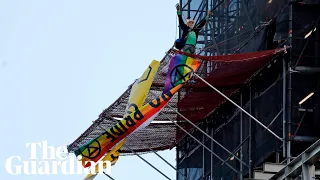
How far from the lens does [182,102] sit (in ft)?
144

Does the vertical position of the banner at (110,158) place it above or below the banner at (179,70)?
below

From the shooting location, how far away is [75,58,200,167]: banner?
40500 mm

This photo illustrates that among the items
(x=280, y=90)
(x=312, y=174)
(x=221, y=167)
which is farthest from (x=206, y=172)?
(x=312, y=174)

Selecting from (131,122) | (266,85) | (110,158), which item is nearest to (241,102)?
(266,85)

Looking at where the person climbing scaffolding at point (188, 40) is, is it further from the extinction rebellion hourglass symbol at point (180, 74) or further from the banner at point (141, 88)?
the extinction rebellion hourglass symbol at point (180, 74)

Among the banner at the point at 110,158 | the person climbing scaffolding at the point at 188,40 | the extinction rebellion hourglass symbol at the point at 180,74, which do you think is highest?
the person climbing scaffolding at the point at 188,40

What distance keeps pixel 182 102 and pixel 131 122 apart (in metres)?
2.93

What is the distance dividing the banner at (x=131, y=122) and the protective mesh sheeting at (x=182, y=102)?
52 centimetres

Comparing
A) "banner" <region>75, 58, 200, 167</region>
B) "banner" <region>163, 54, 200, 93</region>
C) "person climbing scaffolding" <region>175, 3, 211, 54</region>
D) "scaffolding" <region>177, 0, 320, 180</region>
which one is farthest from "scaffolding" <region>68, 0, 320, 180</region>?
"person climbing scaffolding" <region>175, 3, 211, 54</region>

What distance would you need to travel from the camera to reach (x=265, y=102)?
39.9 meters

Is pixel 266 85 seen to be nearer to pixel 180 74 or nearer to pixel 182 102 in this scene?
pixel 180 74

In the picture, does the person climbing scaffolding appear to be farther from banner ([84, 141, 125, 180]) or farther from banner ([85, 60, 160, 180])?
banner ([84, 141, 125, 180])

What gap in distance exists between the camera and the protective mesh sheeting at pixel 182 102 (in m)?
39.7

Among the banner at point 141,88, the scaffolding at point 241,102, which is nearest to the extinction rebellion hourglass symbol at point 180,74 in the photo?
the scaffolding at point 241,102
